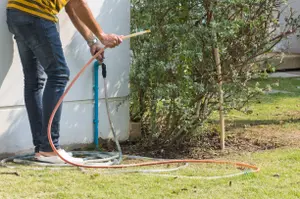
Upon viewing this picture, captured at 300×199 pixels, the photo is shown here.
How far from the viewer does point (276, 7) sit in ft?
17.5

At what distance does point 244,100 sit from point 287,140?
758mm

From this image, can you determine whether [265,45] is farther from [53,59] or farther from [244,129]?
[53,59]

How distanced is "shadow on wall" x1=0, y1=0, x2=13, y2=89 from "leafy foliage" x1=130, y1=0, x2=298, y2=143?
1121 mm

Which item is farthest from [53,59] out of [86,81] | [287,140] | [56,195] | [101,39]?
[287,140]

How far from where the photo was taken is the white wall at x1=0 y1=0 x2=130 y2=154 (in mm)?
4809

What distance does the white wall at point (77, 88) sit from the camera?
4.81 meters

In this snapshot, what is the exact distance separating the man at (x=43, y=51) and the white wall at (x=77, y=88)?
185 mm

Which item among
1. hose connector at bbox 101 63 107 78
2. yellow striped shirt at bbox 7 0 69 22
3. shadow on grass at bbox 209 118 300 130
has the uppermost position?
yellow striped shirt at bbox 7 0 69 22

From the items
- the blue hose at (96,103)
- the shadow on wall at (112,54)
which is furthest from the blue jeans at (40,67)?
the blue hose at (96,103)

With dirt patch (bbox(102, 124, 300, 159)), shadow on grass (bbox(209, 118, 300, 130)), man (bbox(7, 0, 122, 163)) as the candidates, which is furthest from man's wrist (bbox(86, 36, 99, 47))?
shadow on grass (bbox(209, 118, 300, 130))

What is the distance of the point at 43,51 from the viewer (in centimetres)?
450

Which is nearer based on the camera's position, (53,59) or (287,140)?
(53,59)

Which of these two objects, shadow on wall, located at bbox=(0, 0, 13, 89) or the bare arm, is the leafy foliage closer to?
the bare arm

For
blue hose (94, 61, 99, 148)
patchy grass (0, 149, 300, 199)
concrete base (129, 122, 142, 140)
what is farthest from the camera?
concrete base (129, 122, 142, 140)
